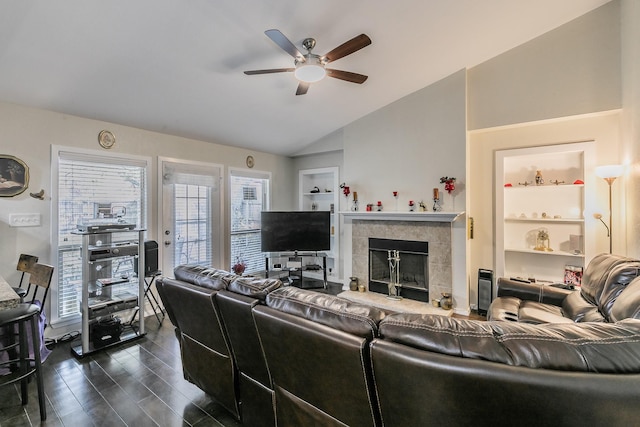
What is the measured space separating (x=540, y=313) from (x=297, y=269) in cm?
352

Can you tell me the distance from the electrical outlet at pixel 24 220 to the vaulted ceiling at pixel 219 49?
3.61 ft

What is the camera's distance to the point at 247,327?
1.52 m

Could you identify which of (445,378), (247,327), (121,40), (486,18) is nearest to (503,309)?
(445,378)

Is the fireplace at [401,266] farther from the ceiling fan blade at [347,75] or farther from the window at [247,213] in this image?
the ceiling fan blade at [347,75]

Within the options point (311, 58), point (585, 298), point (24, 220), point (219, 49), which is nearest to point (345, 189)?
point (311, 58)

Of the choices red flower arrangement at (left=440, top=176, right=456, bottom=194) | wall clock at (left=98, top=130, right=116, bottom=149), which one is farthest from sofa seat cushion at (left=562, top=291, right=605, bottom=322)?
wall clock at (left=98, top=130, right=116, bottom=149)

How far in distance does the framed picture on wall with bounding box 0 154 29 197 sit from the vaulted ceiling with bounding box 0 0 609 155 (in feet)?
1.89

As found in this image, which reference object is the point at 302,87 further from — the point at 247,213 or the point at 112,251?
the point at 247,213

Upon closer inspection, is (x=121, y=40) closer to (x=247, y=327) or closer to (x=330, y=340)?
(x=247, y=327)

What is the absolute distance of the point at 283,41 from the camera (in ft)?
7.11

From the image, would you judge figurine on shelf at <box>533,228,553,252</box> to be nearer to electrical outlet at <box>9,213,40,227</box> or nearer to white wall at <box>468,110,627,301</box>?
white wall at <box>468,110,627,301</box>

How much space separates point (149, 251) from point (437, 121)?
13.5ft

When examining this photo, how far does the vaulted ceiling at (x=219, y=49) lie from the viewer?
2.19m

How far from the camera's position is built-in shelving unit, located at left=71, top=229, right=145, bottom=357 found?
286 centimetres
